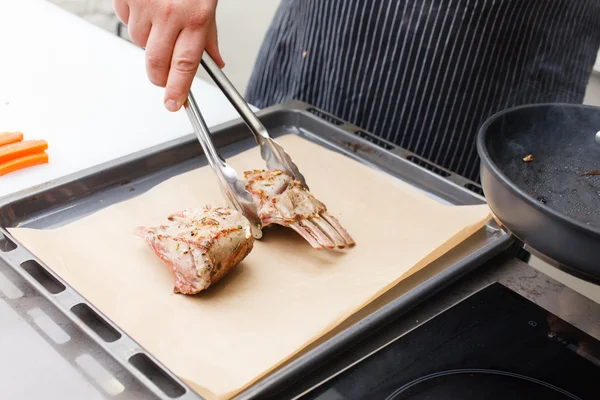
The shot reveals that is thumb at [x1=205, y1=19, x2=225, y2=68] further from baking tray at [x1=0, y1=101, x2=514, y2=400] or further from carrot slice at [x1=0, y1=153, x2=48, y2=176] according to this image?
carrot slice at [x1=0, y1=153, x2=48, y2=176]

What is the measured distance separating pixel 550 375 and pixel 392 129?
3.03ft

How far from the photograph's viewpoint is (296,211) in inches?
47.9

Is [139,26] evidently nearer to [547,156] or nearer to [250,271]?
[250,271]

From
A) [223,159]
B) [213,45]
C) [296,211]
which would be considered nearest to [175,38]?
[213,45]

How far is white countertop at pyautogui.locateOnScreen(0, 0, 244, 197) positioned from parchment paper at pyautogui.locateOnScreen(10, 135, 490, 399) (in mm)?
224

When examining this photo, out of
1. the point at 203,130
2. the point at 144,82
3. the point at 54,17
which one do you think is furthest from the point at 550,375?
the point at 54,17

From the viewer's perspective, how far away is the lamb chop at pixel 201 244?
1053mm

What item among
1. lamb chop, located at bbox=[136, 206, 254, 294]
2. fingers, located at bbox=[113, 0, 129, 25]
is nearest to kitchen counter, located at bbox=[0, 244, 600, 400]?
lamb chop, located at bbox=[136, 206, 254, 294]

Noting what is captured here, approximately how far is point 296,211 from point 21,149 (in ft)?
2.00

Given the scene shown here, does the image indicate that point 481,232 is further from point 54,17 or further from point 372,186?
point 54,17

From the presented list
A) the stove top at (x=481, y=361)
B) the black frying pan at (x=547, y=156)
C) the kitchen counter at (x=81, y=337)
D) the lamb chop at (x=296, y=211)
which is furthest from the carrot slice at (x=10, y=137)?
the black frying pan at (x=547, y=156)

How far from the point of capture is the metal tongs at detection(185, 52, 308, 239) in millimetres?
1220

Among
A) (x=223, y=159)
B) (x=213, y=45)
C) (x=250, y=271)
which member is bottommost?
(x=250, y=271)

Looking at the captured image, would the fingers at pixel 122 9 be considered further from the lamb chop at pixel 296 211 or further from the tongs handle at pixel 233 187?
the lamb chop at pixel 296 211
